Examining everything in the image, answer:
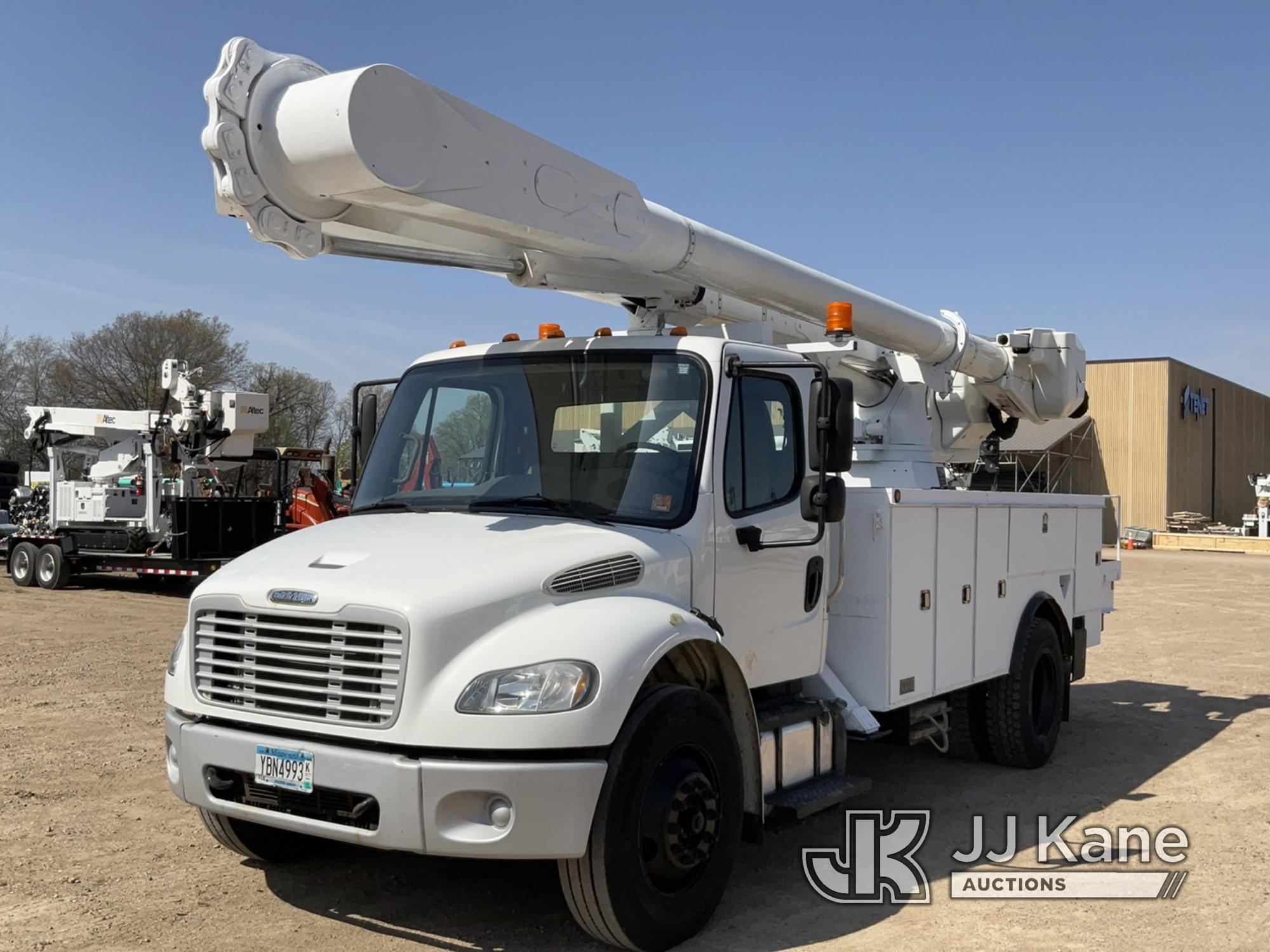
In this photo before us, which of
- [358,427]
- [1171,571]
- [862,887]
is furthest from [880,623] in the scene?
[1171,571]

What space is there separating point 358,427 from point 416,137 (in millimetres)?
2008

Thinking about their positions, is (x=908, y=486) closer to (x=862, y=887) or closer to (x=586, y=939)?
(x=862, y=887)

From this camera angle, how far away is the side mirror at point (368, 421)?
612 centimetres

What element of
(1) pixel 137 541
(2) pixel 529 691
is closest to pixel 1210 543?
(1) pixel 137 541

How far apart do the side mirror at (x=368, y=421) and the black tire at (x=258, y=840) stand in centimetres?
185

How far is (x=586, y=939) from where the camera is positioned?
4.71m

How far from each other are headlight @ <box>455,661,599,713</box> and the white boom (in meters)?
1.90

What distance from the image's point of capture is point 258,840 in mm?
5406

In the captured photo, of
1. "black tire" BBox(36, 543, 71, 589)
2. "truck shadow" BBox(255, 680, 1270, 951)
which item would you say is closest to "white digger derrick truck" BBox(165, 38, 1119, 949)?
"truck shadow" BBox(255, 680, 1270, 951)

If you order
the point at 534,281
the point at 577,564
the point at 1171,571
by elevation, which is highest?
the point at 534,281

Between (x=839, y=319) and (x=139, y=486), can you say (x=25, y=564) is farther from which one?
(x=839, y=319)

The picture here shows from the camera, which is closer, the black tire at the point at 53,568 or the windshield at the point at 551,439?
the windshield at the point at 551,439

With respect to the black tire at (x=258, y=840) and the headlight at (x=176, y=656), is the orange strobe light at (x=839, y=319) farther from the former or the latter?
the black tire at (x=258, y=840)

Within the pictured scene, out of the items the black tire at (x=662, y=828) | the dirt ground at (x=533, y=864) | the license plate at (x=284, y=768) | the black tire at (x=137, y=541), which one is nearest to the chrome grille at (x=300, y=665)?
the license plate at (x=284, y=768)
